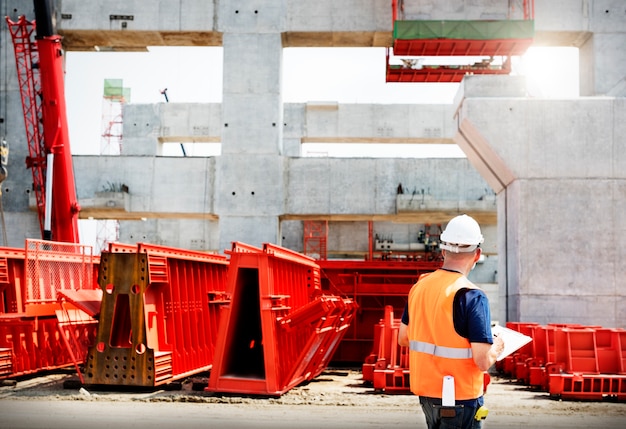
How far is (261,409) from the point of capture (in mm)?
9945

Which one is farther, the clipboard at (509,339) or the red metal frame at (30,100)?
the red metal frame at (30,100)

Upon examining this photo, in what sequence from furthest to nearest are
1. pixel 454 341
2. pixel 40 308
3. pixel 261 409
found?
pixel 40 308 < pixel 261 409 < pixel 454 341

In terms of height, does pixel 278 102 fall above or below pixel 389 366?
above

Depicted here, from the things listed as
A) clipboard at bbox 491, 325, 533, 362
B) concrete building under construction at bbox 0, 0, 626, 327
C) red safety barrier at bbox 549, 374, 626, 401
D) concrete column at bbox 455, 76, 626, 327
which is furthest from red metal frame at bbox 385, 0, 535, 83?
clipboard at bbox 491, 325, 533, 362

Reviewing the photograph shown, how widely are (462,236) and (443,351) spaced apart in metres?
0.64

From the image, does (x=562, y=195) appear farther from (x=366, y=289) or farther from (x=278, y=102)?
(x=278, y=102)

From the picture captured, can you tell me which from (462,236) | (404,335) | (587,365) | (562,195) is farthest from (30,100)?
(462,236)

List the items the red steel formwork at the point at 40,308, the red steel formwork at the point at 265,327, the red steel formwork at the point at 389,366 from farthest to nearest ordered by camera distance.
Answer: the red steel formwork at the point at 40,308 < the red steel formwork at the point at 389,366 < the red steel formwork at the point at 265,327

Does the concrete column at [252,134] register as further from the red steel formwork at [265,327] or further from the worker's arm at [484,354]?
the worker's arm at [484,354]

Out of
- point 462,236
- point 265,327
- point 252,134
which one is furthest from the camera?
point 252,134

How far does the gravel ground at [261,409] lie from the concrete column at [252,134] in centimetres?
1059

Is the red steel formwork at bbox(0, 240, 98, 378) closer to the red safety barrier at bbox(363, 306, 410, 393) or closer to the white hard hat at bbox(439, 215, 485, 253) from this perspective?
the red safety barrier at bbox(363, 306, 410, 393)

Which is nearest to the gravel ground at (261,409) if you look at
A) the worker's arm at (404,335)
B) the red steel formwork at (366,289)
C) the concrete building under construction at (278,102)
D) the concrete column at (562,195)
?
the worker's arm at (404,335)

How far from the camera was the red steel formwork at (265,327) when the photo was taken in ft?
35.8
